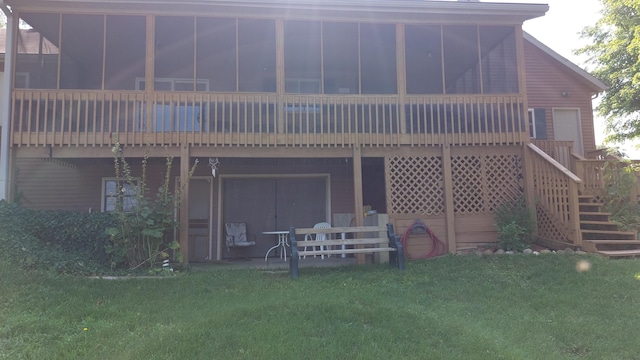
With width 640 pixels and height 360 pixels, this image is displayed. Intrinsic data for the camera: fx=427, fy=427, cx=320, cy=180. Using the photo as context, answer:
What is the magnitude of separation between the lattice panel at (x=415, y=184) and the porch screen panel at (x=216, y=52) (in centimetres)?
430

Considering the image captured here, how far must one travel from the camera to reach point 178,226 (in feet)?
24.5

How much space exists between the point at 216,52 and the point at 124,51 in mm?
2087

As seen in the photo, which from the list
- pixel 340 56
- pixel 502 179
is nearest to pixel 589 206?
pixel 502 179

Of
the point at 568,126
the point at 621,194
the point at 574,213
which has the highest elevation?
the point at 568,126

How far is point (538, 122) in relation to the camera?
1263 centimetres

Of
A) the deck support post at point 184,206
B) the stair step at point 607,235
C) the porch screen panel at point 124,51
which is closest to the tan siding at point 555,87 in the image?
the stair step at point 607,235

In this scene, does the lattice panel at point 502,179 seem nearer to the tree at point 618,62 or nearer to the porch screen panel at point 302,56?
the porch screen panel at point 302,56

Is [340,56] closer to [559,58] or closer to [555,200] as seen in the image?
[555,200]

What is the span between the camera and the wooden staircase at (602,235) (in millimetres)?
7227

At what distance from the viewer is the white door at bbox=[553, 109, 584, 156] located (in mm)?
12773

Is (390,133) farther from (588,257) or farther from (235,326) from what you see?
(235,326)

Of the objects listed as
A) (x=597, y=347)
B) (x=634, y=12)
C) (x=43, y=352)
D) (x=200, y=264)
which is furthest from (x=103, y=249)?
(x=634, y=12)

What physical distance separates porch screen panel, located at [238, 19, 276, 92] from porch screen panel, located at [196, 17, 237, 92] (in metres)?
0.21

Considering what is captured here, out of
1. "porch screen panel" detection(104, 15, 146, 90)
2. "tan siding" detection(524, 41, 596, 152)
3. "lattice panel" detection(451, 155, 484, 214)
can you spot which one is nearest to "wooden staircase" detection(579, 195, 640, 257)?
"lattice panel" detection(451, 155, 484, 214)
